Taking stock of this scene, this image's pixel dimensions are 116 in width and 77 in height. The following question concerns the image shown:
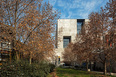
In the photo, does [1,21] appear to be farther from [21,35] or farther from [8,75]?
[8,75]

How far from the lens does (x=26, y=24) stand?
9.86 metres

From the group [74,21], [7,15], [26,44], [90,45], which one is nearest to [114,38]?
[90,45]

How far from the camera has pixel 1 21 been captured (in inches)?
394

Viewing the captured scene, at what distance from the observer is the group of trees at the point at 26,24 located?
993 cm

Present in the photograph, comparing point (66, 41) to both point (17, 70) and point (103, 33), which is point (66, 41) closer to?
point (103, 33)

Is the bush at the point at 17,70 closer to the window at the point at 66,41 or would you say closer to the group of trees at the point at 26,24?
the group of trees at the point at 26,24

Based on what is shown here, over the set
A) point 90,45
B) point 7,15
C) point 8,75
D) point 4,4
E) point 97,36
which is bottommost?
point 8,75

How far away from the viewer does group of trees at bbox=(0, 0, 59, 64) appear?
32.6 feet

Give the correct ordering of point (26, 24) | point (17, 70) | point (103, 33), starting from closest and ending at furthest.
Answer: point (17, 70)
point (26, 24)
point (103, 33)

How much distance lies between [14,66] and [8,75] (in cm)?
73

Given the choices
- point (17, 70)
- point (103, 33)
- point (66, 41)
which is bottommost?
point (17, 70)

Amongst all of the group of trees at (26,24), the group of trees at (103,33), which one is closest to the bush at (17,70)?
the group of trees at (26,24)

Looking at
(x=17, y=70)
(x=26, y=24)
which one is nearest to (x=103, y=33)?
(x=26, y=24)

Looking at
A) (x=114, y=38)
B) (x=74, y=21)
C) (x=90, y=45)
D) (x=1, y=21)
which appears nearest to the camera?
(x=1, y=21)
